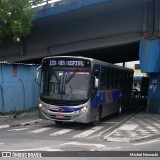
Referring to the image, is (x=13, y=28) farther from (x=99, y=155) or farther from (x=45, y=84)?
Answer: (x=99, y=155)

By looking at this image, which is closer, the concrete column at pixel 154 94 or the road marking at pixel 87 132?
the road marking at pixel 87 132

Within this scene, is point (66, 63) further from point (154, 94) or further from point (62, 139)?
point (154, 94)

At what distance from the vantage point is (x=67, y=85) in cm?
1925

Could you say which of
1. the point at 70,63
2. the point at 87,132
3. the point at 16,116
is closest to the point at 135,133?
the point at 87,132

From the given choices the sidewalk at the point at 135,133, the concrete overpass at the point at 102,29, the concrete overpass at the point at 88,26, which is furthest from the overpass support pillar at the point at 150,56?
the sidewalk at the point at 135,133

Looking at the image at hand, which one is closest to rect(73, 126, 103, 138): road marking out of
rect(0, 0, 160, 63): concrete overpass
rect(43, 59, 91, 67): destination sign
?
rect(43, 59, 91, 67): destination sign

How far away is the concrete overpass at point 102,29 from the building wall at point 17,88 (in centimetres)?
465

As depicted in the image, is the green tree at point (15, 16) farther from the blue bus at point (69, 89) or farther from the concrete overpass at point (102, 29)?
the concrete overpass at point (102, 29)

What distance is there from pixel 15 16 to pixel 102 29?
8.85m

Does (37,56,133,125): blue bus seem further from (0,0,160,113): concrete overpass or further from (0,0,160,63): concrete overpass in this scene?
→ (0,0,160,63): concrete overpass

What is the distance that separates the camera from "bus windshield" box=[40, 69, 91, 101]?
758 inches

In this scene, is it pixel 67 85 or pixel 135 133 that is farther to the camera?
pixel 67 85

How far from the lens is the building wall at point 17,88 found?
23.5m

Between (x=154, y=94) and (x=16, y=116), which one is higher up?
(x=154, y=94)
